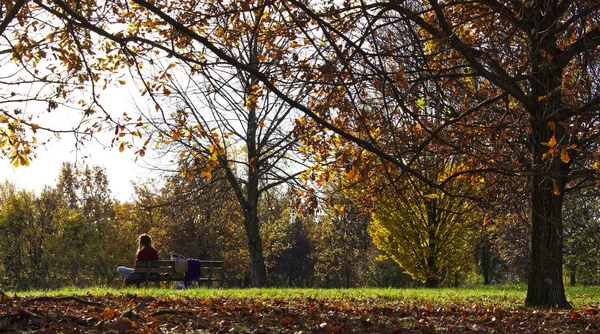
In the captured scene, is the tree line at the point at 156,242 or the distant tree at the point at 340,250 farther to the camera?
the distant tree at the point at 340,250

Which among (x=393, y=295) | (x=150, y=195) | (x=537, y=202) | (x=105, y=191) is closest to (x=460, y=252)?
(x=393, y=295)

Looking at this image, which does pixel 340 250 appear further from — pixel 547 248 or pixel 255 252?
pixel 547 248

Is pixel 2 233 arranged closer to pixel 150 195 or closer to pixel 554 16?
pixel 150 195

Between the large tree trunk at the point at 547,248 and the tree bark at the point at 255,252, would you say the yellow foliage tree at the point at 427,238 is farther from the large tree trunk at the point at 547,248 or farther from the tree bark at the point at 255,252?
the large tree trunk at the point at 547,248

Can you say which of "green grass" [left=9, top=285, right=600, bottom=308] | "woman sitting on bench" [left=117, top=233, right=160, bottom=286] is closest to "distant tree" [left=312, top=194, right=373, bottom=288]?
"woman sitting on bench" [left=117, top=233, right=160, bottom=286]

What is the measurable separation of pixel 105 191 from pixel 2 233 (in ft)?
40.7

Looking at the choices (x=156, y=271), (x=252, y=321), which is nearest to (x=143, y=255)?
(x=156, y=271)

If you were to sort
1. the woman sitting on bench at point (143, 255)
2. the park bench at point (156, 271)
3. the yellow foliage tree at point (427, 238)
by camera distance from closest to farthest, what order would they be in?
the park bench at point (156, 271)
the woman sitting on bench at point (143, 255)
the yellow foliage tree at point (427, 238)

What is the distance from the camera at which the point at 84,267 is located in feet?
132

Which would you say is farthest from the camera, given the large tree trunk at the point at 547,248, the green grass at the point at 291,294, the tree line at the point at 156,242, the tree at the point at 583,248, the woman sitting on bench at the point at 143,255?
the tree line at the point at 156,242

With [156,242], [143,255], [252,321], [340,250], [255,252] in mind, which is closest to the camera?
[252,321]

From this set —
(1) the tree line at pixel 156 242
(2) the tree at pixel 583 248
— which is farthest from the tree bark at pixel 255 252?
(2) the tree at pixel 583 248

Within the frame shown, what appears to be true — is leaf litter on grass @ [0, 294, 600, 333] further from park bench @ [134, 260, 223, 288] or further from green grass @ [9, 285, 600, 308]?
park bench @ [134, 260, 223, 288]

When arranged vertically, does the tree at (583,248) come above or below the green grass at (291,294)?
above
